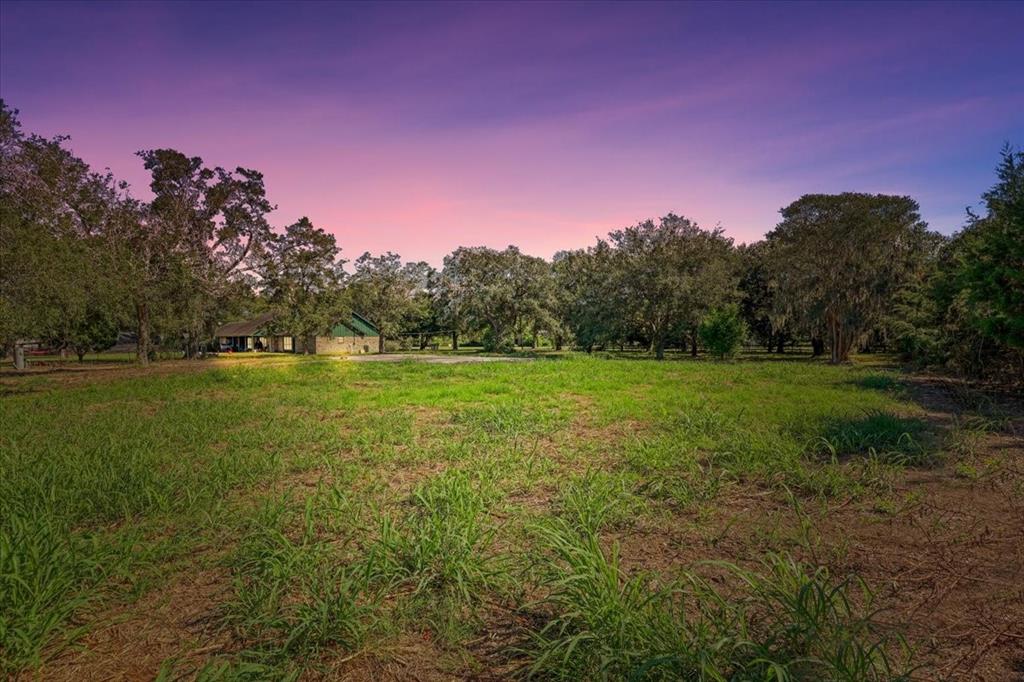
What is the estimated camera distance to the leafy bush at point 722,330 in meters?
36.8

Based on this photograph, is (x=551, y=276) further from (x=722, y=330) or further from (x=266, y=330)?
(x=266, y=330)

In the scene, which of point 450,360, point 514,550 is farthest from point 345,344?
point 514,550

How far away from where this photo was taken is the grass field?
2.80 metres

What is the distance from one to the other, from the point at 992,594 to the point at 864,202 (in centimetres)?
3335

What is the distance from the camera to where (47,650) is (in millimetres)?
3014

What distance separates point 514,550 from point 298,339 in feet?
212

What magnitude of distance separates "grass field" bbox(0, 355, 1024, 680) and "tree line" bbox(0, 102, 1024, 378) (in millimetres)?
9941

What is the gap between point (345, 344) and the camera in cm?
6141

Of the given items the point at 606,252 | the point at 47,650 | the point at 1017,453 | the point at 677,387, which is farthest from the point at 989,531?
the point at 606,252

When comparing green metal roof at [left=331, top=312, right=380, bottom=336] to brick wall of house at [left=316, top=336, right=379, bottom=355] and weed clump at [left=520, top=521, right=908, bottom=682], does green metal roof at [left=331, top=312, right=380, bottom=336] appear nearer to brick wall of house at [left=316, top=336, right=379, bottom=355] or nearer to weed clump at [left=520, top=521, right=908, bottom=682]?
brick wall of house at [left=316, top=336, right=379, bottom=355]

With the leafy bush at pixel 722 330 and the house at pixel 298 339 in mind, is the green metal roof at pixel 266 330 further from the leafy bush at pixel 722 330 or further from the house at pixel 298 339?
the leafy bush at pixel 722 330

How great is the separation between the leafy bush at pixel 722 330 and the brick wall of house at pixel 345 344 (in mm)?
41447

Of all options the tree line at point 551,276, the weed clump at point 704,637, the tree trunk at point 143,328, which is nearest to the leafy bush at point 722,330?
the tree line at point 551,276

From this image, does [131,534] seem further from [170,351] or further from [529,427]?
[170,351]
